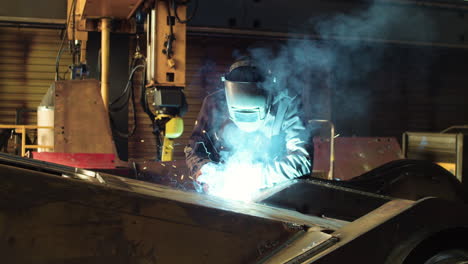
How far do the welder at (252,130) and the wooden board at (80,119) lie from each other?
1.74m

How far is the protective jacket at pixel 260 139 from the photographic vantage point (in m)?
4.48

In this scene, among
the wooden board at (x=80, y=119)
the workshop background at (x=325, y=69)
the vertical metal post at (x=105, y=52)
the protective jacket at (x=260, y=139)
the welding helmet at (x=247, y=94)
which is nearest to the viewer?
the welding helmet at (x=247, y=94)

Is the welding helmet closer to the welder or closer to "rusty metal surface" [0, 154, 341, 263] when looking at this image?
the welder

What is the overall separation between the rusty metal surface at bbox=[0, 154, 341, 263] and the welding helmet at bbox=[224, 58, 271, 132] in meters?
1.81

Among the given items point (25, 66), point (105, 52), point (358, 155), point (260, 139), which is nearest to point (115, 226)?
point (260, 139)

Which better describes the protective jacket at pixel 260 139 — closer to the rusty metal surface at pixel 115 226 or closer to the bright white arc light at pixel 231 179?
the bright white arc light at pixel 231 179

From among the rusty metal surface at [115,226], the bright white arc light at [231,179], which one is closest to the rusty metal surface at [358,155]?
the bright white arc light at [231,179]

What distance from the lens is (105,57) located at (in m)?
7.44

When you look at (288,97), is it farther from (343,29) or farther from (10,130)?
(343,29)

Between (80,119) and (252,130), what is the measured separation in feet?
8.09

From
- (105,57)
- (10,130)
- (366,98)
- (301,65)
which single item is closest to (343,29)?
(301,65)

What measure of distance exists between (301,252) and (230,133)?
2.53 meters

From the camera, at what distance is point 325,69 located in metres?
13.1

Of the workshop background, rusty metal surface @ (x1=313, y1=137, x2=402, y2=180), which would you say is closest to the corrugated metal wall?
the workshop background
